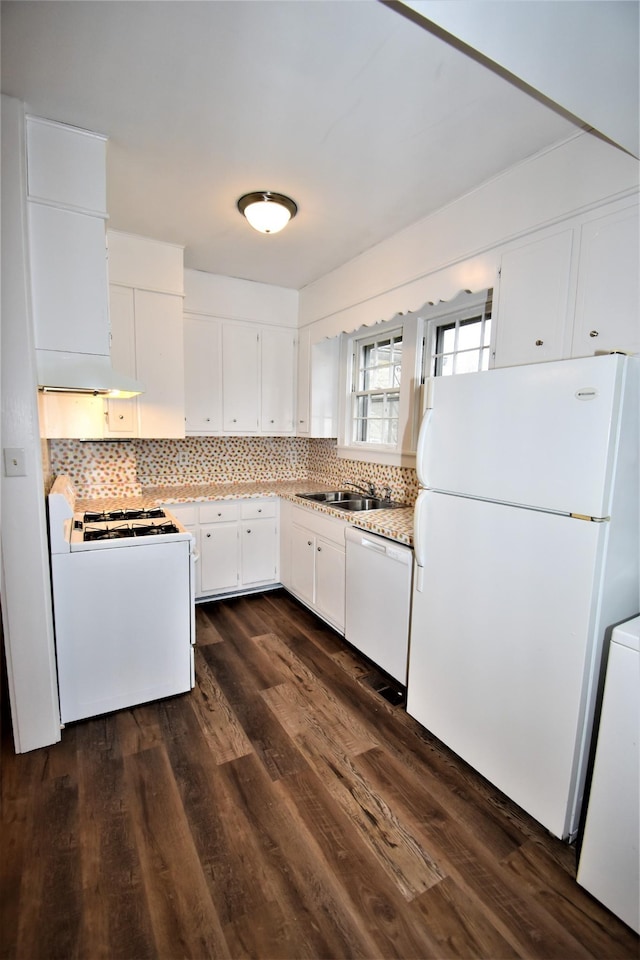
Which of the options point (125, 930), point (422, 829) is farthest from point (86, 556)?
point (422, 829)

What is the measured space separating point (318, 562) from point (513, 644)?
1674 mm

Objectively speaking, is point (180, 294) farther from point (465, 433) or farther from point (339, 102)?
point (465, 433)

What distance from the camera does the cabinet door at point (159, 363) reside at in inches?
118

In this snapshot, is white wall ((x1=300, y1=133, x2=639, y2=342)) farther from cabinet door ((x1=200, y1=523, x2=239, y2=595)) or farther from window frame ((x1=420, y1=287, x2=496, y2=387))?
cabinet door ((x1=200, y1=523, x2=239, y2=595))

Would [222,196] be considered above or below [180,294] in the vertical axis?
above

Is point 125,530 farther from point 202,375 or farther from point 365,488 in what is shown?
point 365,488

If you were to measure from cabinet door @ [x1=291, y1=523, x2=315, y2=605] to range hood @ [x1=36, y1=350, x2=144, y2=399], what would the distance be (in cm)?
175

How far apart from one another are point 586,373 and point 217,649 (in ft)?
8.51

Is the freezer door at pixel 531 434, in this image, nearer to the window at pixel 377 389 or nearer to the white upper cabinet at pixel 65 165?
the window at pixel 377 389

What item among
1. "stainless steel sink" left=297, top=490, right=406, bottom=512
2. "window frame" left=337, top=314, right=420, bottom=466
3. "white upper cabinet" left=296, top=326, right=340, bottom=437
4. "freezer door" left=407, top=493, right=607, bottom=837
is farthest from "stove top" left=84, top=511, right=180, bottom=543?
"white upper cabinet" left=296, top=326, right=340, bottom=437

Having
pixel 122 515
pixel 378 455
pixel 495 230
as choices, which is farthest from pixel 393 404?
pixel 122 515

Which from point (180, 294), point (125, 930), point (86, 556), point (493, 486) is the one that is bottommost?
point (125, 930)

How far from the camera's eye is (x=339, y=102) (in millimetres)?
1633

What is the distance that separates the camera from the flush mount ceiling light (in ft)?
7.42
